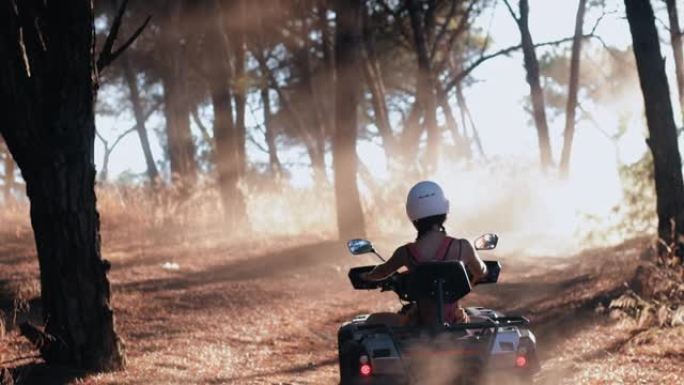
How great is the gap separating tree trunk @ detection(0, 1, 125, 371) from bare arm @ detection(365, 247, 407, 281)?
8.80 feet

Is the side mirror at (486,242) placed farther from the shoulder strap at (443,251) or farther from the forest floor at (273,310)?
the forest floor at (273,310)

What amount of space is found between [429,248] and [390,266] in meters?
0.26

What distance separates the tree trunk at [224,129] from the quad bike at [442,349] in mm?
13219

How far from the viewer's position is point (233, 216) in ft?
58.3

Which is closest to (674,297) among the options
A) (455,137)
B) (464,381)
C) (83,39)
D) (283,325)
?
(283,325)

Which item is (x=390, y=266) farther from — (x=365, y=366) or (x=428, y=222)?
(x=365, y=366)

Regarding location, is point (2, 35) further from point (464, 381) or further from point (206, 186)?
point (206, 186)

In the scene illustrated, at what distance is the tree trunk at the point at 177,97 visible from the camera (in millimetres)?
21344

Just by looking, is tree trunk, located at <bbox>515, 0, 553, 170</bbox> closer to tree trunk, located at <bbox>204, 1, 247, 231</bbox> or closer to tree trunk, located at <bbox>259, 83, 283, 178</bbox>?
tree trunk, located at <bbox>259, 83, 283, 178</bbox>

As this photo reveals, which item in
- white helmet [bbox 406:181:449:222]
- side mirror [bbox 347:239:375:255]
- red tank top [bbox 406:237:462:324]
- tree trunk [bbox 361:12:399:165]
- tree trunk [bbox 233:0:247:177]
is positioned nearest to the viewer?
red tank top [bbox 406:237:462:324]

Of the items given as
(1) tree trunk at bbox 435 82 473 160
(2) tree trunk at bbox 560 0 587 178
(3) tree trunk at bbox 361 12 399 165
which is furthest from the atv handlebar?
(1) tree trunk at bbox 435 82 473 160

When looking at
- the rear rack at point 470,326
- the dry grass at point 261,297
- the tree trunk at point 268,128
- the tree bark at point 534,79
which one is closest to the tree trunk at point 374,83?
the tree bark at point 534,79

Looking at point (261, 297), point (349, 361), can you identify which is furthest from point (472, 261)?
point (261, 297)

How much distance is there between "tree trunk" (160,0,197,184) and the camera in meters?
21.3
